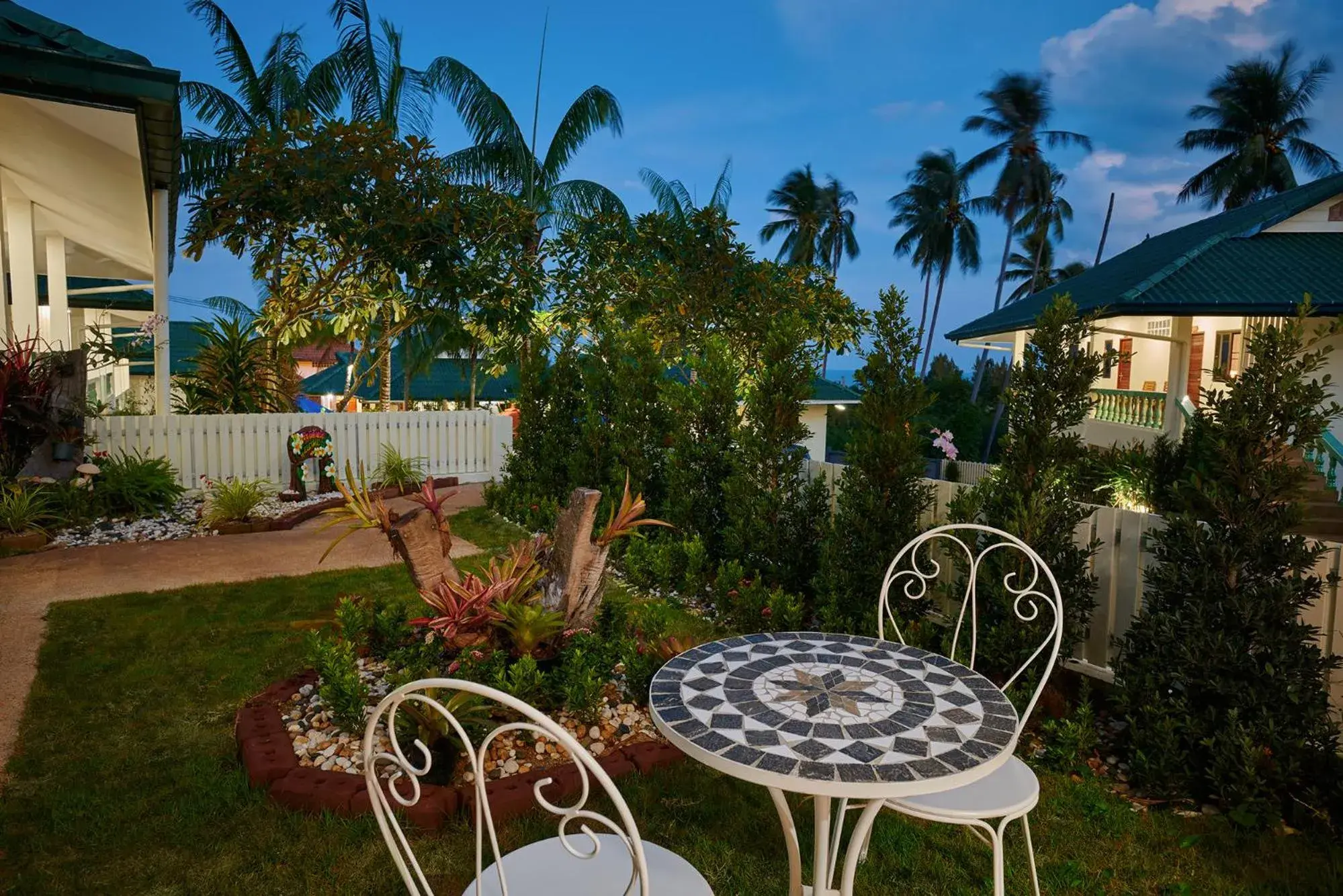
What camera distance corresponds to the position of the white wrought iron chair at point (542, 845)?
3.73 ft

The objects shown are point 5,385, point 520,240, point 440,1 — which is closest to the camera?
point 5,385

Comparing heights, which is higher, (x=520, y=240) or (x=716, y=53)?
(x=716, y=53)

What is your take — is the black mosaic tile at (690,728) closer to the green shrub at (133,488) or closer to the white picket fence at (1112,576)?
the white picket fence at (1112,576)

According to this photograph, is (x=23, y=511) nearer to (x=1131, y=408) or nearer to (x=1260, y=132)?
(x=1131, y=408)

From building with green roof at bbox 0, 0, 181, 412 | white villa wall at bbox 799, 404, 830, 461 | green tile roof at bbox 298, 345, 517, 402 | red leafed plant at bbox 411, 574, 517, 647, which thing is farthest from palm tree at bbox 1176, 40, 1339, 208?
red leafed plant at bbox 411, 574, 517, 647

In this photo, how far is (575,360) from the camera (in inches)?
285

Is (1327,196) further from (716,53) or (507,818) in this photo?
(716,53)

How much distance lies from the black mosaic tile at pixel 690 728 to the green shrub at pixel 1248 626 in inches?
81.7

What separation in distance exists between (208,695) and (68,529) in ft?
13.3

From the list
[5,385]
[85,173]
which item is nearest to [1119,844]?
[5,385]

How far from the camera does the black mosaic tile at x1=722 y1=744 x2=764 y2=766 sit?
1555 mm

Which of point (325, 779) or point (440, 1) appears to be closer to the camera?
point (325, 779)

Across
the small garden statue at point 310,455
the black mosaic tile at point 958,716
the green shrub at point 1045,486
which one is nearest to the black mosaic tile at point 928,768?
the black mosaic tile at point 958,716

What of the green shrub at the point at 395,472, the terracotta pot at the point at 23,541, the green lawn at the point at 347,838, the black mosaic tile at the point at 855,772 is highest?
the black mosaic tile at the point at 855,772
